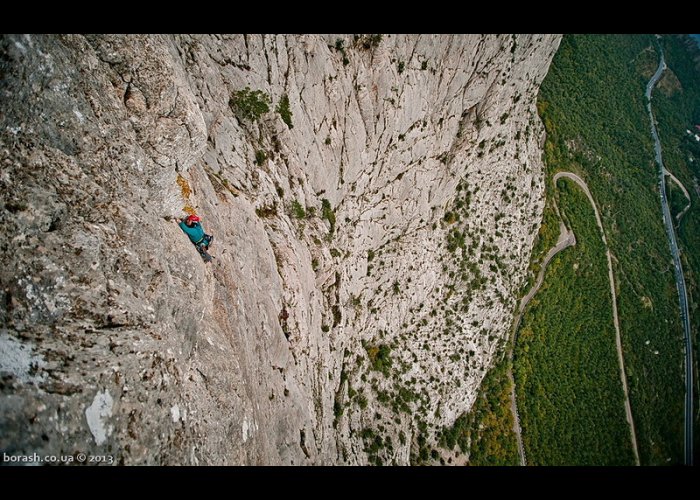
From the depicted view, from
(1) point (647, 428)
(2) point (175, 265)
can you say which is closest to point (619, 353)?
(1) point (647, 428)

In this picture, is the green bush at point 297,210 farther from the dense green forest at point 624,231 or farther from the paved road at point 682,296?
the paved road at point 682,296

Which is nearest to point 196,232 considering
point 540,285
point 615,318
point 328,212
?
point 328,212

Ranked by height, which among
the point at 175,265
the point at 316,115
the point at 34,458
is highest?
the point at 316,115

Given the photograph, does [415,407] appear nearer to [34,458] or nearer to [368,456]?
[368,456]

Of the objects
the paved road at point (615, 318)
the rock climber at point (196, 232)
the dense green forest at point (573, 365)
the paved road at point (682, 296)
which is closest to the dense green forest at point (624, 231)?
the dense green forest at point (573, 365)

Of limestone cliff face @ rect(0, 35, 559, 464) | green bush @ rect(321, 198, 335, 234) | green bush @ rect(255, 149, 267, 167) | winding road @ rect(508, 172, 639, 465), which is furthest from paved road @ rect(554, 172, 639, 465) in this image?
green bush @ rect(255, 149, 267, 167)

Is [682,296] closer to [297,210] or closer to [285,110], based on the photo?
[297,210]

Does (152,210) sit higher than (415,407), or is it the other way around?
(152,210)
